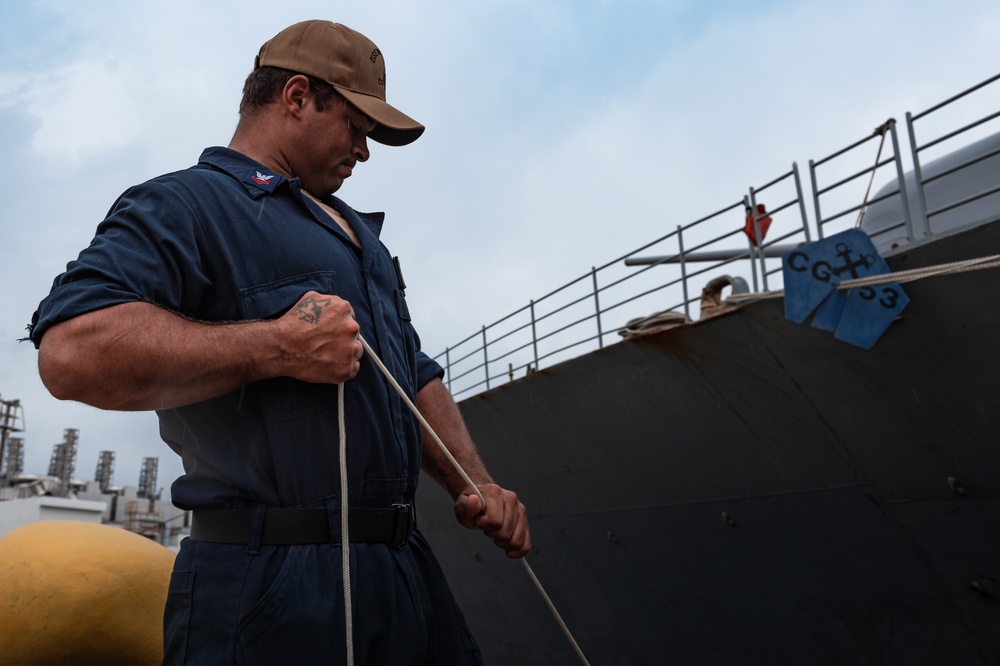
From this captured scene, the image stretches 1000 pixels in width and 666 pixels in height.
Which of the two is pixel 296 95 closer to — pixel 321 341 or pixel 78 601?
pixel 321 341

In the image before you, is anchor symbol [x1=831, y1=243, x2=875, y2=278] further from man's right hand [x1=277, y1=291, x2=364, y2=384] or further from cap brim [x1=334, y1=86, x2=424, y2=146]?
man's right hand [x1=277, y1=291, x2=364, y2=384]

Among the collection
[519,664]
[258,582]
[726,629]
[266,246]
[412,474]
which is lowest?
[519,664]

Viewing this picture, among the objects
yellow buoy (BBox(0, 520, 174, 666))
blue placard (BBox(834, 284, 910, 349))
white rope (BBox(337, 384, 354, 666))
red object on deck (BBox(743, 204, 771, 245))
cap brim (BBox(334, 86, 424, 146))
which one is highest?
red object on deck (BBox(743, 204, 771, 245))

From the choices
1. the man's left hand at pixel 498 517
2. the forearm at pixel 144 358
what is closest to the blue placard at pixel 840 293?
the man's left hand at pixel 498 517

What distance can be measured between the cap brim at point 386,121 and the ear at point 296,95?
0.24 ft

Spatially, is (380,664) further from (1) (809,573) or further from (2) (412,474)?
(1) (809,573)

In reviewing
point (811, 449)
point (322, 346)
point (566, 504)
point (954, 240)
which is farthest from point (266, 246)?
point (566, 504)

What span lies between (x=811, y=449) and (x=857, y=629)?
1.06 m

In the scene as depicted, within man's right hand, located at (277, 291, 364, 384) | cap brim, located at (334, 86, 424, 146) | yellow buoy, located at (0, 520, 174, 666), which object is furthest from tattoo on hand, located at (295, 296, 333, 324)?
yellow buoy, located at (0, 520, 174, 666)

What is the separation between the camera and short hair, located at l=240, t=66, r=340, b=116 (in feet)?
6.38

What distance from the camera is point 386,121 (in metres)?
1.96

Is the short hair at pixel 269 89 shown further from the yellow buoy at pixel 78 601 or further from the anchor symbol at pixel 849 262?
the anchor symbol at pixel 849 262

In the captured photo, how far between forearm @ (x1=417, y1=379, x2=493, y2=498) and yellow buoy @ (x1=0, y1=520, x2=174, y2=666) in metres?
1.92

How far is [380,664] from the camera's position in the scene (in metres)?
1.61
